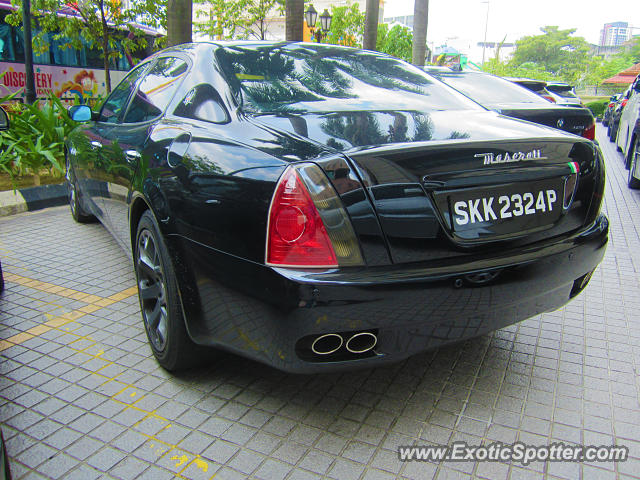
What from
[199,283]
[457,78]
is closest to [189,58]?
[199,283]

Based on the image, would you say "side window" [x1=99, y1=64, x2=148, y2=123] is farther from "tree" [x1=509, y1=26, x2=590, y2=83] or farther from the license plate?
"tree" [x1=509, y1=26, x2=590, y2=83]

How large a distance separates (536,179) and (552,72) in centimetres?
9040

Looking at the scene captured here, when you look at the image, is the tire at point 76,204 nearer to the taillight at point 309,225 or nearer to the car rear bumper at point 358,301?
the car rear bumper at point 358,301

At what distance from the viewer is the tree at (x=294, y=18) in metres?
9.96

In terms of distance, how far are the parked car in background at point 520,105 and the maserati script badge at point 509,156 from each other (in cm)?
355

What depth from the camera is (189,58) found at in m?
2.97

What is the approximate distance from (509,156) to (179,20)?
608 centimetres

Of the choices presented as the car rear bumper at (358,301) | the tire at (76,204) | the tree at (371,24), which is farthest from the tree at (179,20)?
the tree at (371,24)

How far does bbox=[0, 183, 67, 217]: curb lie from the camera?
6.04 m

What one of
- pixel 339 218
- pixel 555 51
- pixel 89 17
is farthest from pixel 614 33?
pixel 339 218

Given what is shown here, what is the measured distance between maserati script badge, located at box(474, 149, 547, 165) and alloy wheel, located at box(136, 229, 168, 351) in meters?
1.53

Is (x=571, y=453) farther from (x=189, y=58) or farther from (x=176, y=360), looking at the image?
(x=189, y=58)

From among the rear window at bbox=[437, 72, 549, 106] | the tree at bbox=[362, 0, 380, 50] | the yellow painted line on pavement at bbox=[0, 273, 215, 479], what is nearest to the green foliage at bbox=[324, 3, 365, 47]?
the tree at bbox=[362, 0, 380, 50]

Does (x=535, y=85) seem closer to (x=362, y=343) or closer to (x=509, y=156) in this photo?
(x=509, y=156)
